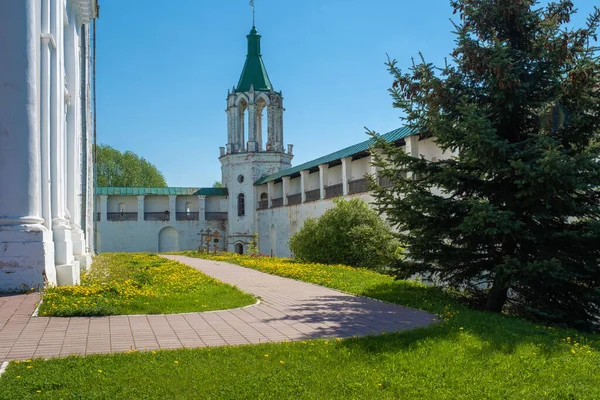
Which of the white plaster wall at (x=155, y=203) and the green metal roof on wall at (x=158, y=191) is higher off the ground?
the green metal roof on wall at (x=158, y=191)

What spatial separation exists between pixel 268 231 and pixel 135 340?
37.5m

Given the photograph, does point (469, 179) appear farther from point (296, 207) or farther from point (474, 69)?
point (296, 207)

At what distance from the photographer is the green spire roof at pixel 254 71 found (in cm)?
4662

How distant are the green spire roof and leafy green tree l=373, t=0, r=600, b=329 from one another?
121 ft

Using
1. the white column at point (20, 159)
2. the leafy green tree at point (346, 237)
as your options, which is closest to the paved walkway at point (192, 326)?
the white column at point (20, 159)

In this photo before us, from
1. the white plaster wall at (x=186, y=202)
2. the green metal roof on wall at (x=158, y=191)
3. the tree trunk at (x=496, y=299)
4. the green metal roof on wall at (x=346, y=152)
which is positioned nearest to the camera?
the tree trunk at (x=496, y=299)

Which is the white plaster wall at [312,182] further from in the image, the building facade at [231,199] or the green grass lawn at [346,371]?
the green grass lawn at [346,371]

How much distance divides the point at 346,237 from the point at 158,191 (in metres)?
30.4

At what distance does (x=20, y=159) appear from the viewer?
9781 mm

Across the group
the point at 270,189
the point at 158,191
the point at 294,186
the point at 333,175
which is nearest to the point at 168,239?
the point at 158,191

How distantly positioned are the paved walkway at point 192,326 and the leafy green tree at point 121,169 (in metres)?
59.8

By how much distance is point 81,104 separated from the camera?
765 inches

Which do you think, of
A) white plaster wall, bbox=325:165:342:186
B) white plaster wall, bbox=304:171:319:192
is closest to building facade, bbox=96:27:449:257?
white plaster wall, bbox=304:171:319:192

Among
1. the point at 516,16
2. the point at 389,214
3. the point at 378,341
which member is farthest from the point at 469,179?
the point at 378,341
